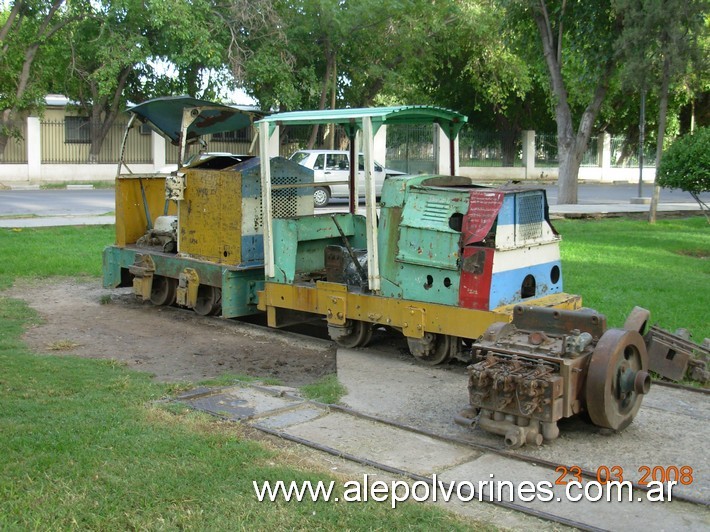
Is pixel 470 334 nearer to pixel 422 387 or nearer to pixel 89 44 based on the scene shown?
pixel 422 387

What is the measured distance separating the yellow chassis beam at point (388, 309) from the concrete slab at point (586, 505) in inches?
83.9

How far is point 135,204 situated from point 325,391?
574 cm

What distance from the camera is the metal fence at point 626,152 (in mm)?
43875

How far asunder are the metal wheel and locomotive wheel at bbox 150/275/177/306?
290cm

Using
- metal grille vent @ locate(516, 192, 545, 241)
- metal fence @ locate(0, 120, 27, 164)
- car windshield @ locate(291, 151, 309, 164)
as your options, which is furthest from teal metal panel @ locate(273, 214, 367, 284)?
metal fence @ locate(0, 120, 27, 164)

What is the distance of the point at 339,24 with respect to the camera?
29.0 meters

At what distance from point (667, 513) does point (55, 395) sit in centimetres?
434

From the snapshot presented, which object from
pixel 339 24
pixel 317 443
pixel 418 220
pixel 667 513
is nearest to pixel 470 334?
pixel 418 220

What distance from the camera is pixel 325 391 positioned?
22.5 ft

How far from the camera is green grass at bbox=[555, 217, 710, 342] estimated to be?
9.51 meters

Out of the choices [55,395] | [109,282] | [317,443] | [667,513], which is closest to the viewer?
[667,513]

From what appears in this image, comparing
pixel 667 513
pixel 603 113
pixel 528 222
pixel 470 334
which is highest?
pixel 603 113

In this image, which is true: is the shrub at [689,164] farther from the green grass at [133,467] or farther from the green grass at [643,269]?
the green grass at [133,467]

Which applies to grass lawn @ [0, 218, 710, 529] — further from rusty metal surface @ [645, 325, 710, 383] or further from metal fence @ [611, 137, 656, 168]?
metal fence @ [611, 137, 656, 168]
